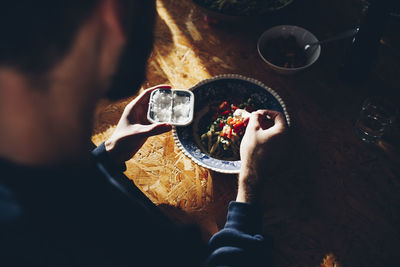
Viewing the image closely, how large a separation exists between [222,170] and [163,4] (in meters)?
1.17

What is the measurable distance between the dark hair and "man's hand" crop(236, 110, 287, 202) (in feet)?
2.64

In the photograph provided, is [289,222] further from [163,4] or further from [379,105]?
[163,4]

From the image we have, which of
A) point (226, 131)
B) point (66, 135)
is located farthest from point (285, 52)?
point (66, 135)

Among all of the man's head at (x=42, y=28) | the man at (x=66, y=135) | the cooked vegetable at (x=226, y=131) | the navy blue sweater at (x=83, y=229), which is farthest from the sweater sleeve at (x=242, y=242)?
the man's head at (x=42, y=28)

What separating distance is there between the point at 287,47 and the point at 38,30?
1.34 metres

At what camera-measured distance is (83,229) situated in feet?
2.23

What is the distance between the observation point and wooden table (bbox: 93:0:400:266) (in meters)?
1.13

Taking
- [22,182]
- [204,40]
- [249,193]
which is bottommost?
[249,193]

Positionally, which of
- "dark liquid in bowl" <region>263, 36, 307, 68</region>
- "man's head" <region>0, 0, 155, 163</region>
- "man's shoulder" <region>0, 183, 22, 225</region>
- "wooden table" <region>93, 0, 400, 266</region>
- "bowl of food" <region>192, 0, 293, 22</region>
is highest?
"man's head" <region>0, 0, 155, 163</region>

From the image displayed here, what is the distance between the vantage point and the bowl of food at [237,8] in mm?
1512

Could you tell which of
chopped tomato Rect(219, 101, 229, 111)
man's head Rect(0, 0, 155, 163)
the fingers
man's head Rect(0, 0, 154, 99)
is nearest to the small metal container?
chopped tomato Rect(219, 101, 229, 111)

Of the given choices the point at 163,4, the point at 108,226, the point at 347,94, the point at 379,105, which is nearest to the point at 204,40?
the point at 163,4

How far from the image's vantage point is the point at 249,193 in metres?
1.11

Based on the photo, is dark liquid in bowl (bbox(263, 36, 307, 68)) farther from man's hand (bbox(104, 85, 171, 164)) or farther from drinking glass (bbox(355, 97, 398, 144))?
man's hand (bbox(104, 85, 171, 164))
